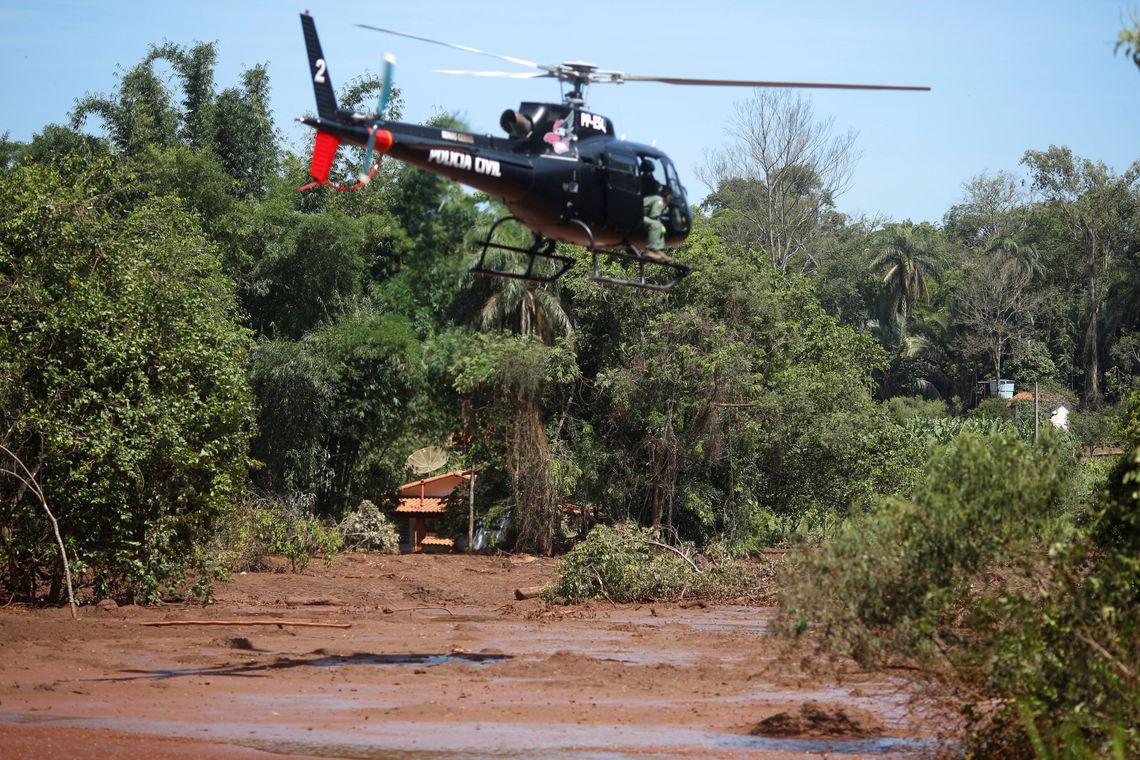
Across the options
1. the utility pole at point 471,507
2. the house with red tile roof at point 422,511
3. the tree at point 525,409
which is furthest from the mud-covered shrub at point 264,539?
the house with red tile roof at point 422,511

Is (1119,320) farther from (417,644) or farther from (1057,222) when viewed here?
(417,644)

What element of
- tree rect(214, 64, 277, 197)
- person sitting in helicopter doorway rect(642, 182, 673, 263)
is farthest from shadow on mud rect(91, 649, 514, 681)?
tree rect(214, 64, 277, 197)

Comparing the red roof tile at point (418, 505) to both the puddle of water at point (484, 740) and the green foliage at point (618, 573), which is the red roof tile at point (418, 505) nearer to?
the green foliage at point (618, 573)

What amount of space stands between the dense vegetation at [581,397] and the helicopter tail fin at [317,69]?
557cm

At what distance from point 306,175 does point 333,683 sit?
30895 mm

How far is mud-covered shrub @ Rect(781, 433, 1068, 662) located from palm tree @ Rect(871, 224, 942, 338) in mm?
60306

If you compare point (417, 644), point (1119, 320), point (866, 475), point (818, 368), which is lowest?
point (417, 644)

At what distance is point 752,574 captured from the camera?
2373cm

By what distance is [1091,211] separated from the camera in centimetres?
6431

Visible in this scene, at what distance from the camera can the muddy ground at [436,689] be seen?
1034cm

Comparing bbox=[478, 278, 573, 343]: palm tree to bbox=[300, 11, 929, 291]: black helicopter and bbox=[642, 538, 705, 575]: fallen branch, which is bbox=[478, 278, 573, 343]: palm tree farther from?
bbox=[300, 11, 929, 291]: black helicopter

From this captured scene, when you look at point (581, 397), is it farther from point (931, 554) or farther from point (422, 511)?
point (931, 554)

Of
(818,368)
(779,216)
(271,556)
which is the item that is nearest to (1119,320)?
(779,216)

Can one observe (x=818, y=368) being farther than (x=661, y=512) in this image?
Yes
